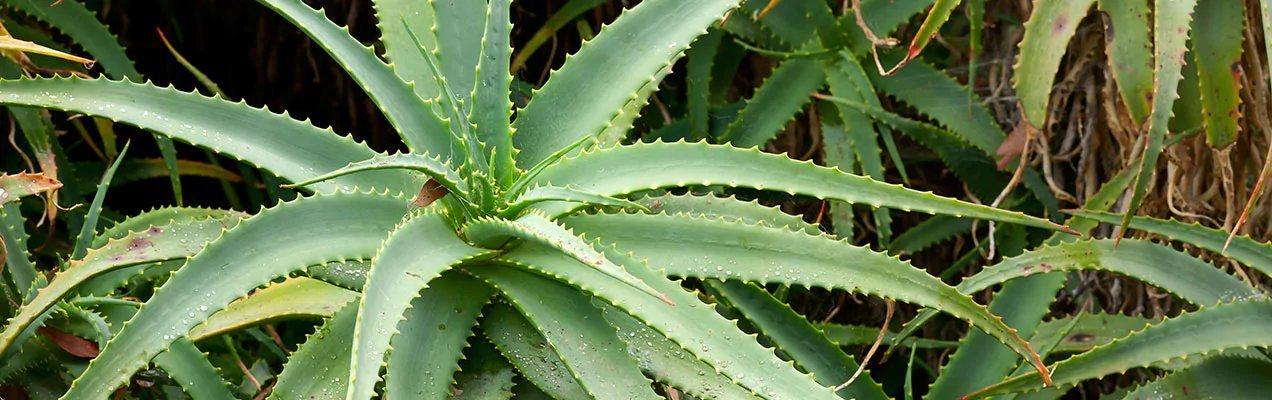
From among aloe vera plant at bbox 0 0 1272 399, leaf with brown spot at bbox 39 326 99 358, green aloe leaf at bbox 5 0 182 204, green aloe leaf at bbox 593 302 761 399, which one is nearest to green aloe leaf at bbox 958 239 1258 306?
aloe vera plant at bbox 0 0 1272 399

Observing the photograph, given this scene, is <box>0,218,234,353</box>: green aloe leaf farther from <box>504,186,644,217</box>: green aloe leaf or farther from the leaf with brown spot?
<box>504,186,644,217</box>: green aloe leaf

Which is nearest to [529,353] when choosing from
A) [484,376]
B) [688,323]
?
[484,376]

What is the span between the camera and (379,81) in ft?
3.27

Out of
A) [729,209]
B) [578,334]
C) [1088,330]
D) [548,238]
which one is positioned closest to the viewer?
[548,238]

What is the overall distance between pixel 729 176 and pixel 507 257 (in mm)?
→ 207

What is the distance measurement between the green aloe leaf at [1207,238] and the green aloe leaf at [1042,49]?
0.42 ft

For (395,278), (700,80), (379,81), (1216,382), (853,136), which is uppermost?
(700,80)

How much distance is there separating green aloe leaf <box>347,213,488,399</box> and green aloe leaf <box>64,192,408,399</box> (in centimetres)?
6

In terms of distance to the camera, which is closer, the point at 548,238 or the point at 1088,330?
the point at 548,238

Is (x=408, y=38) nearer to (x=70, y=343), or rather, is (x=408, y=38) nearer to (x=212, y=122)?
(x=212, y=122)

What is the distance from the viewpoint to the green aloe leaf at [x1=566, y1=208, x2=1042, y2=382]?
1005mm

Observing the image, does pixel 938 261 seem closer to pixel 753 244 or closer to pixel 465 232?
pixel 753 244

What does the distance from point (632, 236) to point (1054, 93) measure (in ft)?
2.81

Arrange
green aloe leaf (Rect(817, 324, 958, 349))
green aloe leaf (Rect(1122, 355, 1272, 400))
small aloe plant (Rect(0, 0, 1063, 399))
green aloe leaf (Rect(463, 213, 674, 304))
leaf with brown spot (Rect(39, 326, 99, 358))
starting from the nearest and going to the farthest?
green aloe leaf (Rect(463, 213, 674, 304))
small aloe plant (Rect(0, 0, 1063, 399))
leaf with brown spot (Rect(39, 326, 99, 358))
green aloe leaf (Rect(1122, 355, 1272, 400))
green aloe leaf (Rect(817, 324, 958, 349))
